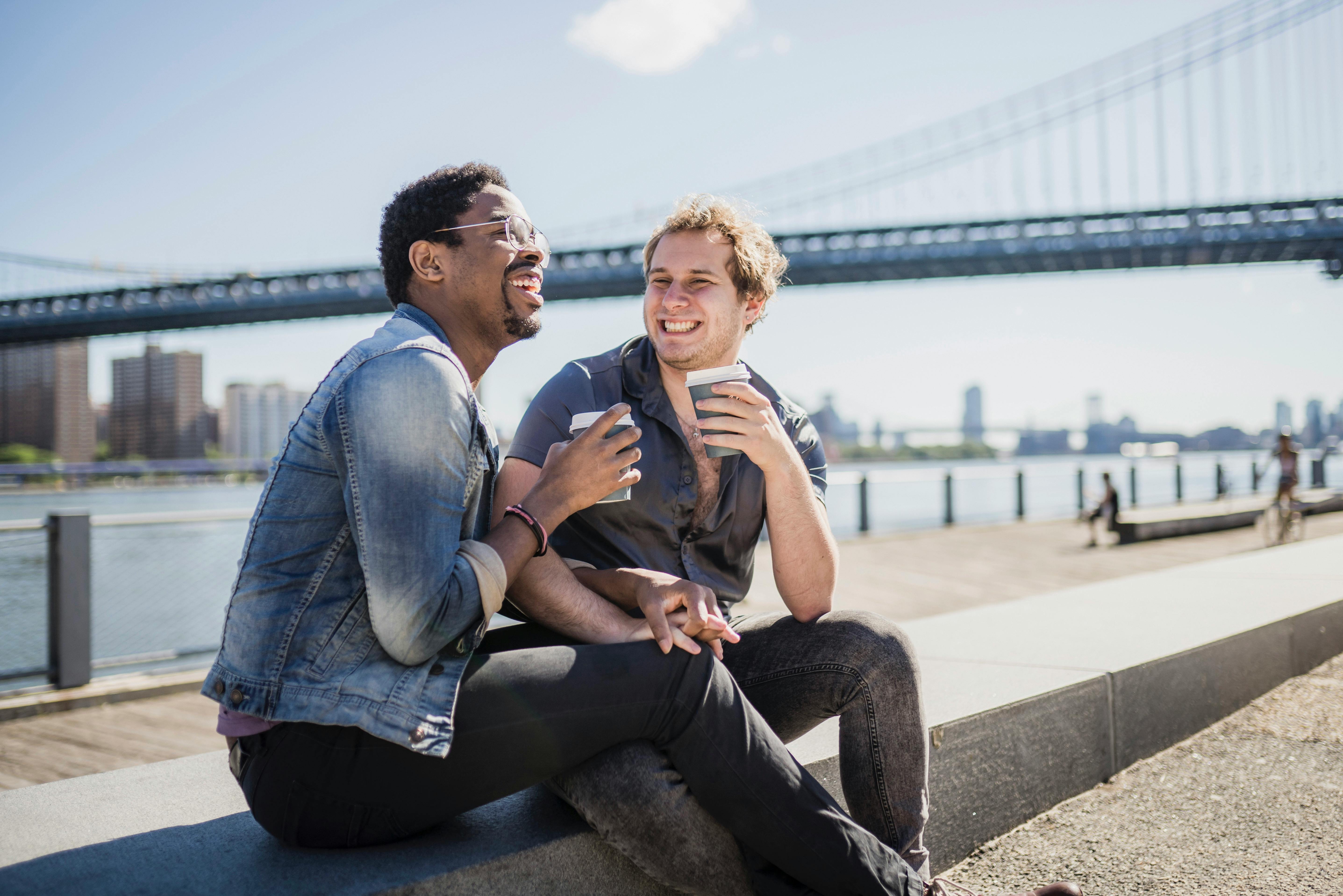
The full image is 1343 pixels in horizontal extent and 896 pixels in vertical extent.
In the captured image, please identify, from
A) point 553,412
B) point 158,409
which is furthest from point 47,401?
point 553,412

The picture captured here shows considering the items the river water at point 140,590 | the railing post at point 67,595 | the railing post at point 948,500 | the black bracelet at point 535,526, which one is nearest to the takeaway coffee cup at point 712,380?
the black bracelet at point 535,526

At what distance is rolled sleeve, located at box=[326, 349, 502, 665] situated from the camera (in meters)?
1.11

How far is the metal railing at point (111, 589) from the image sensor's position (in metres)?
3.85

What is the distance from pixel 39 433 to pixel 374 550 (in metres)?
35.2

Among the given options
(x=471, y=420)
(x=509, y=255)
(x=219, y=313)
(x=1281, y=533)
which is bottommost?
(x=1281, y=533)

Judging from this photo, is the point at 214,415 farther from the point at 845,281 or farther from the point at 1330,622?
the point at 1330,622

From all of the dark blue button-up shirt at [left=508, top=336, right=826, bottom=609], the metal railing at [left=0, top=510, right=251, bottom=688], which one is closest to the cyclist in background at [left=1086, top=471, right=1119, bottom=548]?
the metal railing at [left=0, top=510, right=251, bottom=688]

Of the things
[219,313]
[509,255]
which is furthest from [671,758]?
[219,313]

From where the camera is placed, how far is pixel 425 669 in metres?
1.16

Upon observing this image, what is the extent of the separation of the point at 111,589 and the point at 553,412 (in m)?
4.54

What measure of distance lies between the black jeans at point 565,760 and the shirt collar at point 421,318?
1.50 feet

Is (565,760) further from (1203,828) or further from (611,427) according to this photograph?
(1203,828)

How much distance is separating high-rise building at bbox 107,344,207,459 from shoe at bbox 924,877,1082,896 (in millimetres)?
28581

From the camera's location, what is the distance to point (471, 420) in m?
1.24
